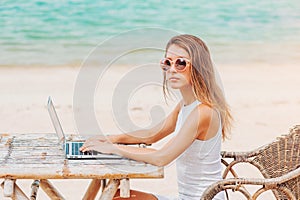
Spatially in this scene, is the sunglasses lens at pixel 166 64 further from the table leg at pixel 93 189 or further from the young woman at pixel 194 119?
the table leg at pixel 93 189

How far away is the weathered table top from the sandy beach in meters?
1.91

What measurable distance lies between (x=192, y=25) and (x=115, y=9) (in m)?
1.43

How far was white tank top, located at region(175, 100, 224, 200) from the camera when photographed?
2.82 metres

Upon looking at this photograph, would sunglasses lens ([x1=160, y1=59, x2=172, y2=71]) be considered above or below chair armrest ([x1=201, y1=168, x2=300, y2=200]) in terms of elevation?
above

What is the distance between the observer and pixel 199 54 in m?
2.84

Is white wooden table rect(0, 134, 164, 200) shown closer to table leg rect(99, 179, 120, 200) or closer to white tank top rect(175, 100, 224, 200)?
table leg rect(99, 179, 120, 200)

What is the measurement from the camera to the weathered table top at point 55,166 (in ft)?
8.54

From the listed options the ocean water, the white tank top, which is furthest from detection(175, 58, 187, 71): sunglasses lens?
the ocean water

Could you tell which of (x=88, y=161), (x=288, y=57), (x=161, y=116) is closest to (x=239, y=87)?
(x=288, y=57)

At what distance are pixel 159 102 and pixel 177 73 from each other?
217 inches

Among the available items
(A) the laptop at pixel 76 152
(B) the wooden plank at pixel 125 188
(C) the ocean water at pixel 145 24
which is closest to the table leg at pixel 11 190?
(A) the laptop at pixel 76 152

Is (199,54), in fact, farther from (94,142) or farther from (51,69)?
(51,69)

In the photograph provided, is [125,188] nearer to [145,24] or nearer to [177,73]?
[177,73]

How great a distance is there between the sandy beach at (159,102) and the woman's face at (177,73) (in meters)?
2.12
